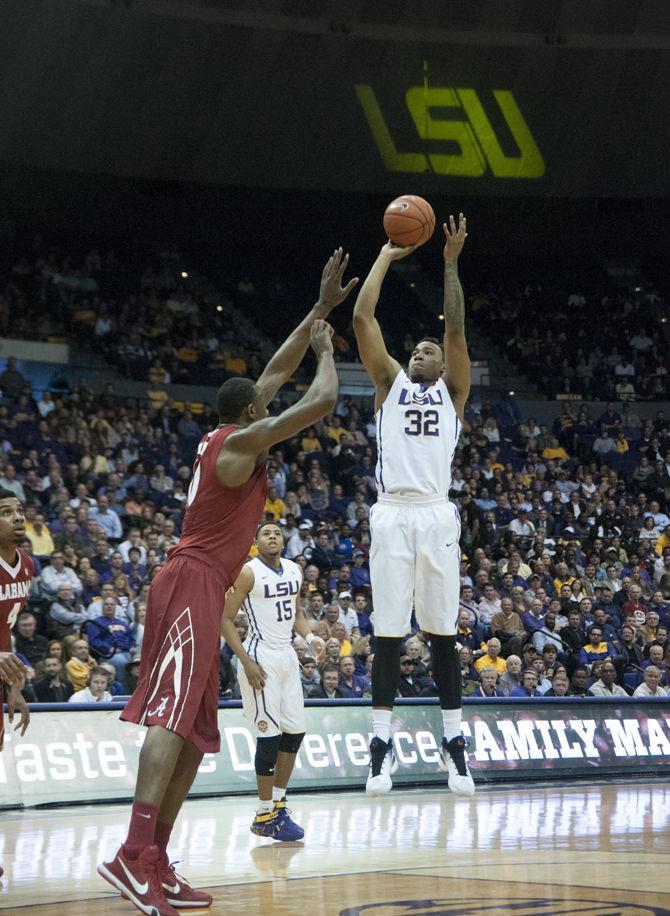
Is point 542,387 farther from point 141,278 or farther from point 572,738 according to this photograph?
point 572,738

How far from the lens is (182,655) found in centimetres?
643

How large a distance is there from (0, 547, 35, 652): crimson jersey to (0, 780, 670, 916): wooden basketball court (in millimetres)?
1362

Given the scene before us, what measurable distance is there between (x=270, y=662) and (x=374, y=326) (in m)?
4.04

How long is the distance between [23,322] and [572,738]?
14072mm

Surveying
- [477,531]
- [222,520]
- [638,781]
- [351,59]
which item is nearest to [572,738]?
[638,781]

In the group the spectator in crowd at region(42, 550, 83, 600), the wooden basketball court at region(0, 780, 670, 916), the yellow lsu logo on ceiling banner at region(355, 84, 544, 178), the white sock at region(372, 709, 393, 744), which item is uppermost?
the yellow lsu logo on ceiling banner at region(355, 84, 544, 178)

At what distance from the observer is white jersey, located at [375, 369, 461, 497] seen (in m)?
7.57

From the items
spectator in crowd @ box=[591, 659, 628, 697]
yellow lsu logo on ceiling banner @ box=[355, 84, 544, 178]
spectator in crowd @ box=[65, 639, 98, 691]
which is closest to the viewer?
spectator in crowd @ box=[65, 639, 98, 691]

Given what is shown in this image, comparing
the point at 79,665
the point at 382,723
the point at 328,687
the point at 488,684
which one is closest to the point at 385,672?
the point at 382,723

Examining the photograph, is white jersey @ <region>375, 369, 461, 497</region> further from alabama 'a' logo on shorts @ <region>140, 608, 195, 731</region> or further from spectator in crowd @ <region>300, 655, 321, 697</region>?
spectator in crowd @ <region>300, 655, 321, 697</region>

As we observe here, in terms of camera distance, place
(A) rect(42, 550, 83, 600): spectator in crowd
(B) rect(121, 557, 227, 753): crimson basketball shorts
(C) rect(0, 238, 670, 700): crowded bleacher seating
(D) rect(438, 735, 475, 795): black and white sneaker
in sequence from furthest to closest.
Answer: (C) rect(0, 238, 670, 700): crowded bleacher seating
(A) rect(42, 550, 83, 600): spectator in crowd
(D) rect(438, 735, 475, 795): black and white sneaker
(B) rect(121, 557, 227, 753): crimson basketball shorts

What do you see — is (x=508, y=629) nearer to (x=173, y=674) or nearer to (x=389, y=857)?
(x=389, y=857)

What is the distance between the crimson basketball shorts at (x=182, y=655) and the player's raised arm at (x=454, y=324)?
199 centimetres

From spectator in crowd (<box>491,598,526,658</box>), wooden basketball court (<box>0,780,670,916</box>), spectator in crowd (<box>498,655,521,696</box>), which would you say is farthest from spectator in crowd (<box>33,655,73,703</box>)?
spectator in crowd (<box>491,598,526,658</box>)
